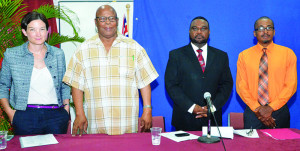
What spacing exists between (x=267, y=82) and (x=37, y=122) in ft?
7.60

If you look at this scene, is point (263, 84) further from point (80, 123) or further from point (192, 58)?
point (80, 123)

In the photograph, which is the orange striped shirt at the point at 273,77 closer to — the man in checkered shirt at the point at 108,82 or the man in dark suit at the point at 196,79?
the man in dark suit at the point at 196,79

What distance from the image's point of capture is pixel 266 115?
2.98 m

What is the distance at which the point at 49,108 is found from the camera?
8.38 ft

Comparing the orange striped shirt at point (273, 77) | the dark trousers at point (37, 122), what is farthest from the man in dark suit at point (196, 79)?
the dark trousers at point (37, 122)

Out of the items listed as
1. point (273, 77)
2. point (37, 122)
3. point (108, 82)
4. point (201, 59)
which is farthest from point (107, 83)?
point (273, 77)

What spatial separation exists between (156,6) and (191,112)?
1945 millimetres

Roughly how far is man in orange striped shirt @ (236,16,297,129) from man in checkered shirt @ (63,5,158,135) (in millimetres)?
1155

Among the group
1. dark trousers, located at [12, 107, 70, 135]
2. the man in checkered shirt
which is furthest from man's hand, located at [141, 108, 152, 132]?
dark trousers, located at [12, 107, 70, 135]

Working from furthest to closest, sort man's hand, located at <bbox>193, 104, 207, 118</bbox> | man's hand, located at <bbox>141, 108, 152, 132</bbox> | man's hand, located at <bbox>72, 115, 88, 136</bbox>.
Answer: man's hand, located at <bbox>193, 104, 207, 118</bbox>
man's hand, located at <bbox>141, 108, 152, 132</bbox>
man's hand, located at <bbox>72, 115, 88, 136</bbox>

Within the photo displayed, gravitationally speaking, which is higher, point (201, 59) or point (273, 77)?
point (201, 59)

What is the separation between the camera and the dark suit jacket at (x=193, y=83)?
2.93 metres

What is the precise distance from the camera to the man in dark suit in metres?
2.93

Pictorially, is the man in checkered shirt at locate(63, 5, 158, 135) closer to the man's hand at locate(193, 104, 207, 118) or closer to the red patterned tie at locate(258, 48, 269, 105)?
the man's hand at locate(193, 104, 207, 118)
